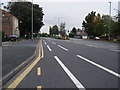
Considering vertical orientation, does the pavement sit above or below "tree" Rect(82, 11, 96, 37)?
below

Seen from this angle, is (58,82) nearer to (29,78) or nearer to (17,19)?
(29,78)

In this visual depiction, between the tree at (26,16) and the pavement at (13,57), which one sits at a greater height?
the tree at (26,16)

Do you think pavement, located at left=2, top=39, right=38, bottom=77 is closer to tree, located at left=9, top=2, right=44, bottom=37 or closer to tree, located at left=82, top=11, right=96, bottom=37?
tree, located at left=9, top=2, right=44, bottom=37

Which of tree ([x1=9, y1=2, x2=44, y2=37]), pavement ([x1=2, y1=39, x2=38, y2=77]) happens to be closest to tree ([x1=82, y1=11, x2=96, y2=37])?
tree ([x1=9, y1=2, x2=44, y2=37])

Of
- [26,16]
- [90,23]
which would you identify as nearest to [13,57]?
[26,16]

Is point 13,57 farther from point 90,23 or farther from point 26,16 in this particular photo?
point 90,23

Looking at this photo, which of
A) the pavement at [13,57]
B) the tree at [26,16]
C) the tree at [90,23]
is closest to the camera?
the pavement at [13,57]

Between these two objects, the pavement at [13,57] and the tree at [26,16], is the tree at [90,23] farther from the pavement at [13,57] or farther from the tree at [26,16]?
the pavement at [13,57]

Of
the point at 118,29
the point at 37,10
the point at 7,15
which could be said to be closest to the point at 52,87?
the point at 118,29

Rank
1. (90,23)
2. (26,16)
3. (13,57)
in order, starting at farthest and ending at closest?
(90,23) < (26,16) < (13,57)

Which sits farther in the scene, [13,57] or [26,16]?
[26,16]

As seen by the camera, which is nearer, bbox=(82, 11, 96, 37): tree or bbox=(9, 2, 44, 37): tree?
bbox=(9, 2, 44, 37): tree

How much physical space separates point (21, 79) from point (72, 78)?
6.30 ft

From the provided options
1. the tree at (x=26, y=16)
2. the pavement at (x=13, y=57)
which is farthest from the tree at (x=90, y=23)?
the pavement at (x=13, y=57)
